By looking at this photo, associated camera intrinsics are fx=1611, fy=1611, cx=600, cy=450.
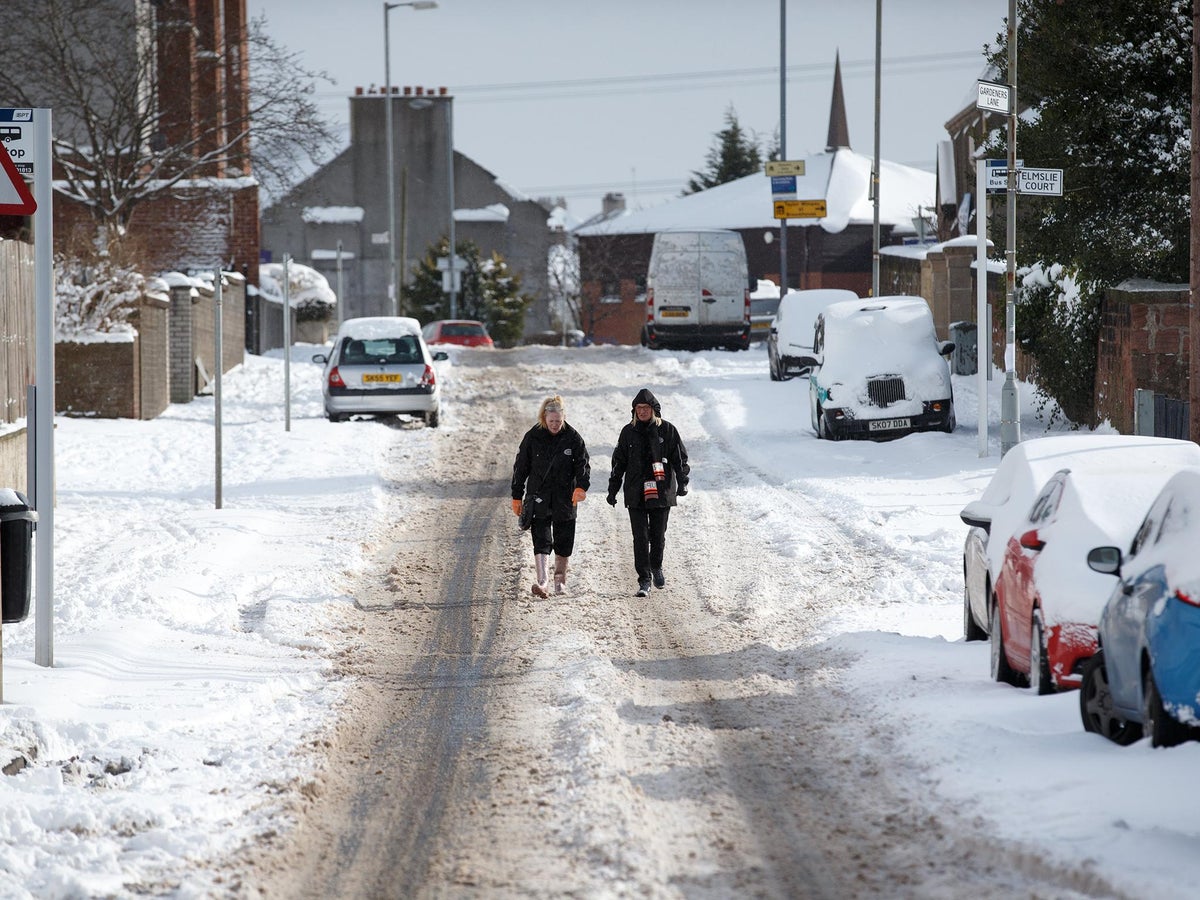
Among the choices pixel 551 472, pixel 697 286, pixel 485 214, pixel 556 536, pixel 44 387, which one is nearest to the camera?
pixel 44 387

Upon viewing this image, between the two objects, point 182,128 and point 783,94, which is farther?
point 783,94

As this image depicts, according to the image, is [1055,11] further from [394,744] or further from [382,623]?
[394,744]

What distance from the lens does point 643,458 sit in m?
13.2

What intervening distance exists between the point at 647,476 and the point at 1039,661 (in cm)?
516

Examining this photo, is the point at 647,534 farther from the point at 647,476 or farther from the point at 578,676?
the point at 578,676

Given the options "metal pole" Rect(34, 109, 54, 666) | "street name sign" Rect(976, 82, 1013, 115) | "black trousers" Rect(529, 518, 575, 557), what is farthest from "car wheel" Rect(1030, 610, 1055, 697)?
"street name sign" Rect(976, 82, 1013, 115)

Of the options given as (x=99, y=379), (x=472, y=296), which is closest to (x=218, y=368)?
(x=99, y=379)

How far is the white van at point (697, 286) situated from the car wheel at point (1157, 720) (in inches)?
Answer: 1221

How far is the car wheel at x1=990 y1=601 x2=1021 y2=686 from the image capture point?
916 centimetres

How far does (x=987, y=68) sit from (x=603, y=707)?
19.2 m

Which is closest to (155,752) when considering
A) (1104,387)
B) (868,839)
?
(868,839)

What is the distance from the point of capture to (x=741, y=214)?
74625mm

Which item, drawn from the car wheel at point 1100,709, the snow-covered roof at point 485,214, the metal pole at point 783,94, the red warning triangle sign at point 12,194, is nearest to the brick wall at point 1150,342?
the car wheel at point 1100,709

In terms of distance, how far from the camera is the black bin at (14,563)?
8.85 m
